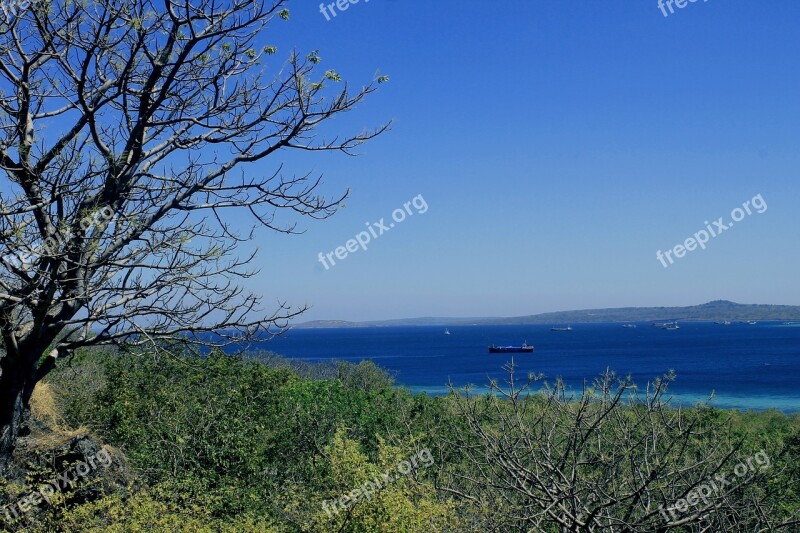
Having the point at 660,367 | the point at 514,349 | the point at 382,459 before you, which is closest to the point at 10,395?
the point at 382,459

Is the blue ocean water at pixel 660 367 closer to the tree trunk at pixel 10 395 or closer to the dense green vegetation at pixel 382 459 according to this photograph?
the dense green vegetation at pixel 382 459

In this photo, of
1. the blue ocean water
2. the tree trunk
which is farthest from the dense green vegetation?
the blue ocean water

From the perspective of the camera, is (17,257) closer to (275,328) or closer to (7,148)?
(7,148)

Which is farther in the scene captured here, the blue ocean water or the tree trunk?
the blue ocean water

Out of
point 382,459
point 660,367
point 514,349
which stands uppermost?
point 382,459

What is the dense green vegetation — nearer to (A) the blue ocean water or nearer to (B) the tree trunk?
(B) the tree trunk

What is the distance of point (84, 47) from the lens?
8.88 metres

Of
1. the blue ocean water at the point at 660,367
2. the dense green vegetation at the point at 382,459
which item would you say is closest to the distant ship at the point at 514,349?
the blue ocean water at the point at 660,367

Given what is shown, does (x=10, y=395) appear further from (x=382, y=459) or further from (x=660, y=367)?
(x=660, y=367)

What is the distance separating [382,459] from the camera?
10.8m

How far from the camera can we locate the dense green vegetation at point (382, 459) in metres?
8.98

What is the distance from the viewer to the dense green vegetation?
29.5 ft

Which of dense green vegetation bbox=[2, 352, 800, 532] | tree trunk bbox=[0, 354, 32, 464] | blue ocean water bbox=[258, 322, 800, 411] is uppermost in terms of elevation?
tree trunk bbox=[0, 354, 32, 464]

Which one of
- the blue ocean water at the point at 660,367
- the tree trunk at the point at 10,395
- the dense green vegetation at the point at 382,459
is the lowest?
the blue ocean water at the point at 660,367
